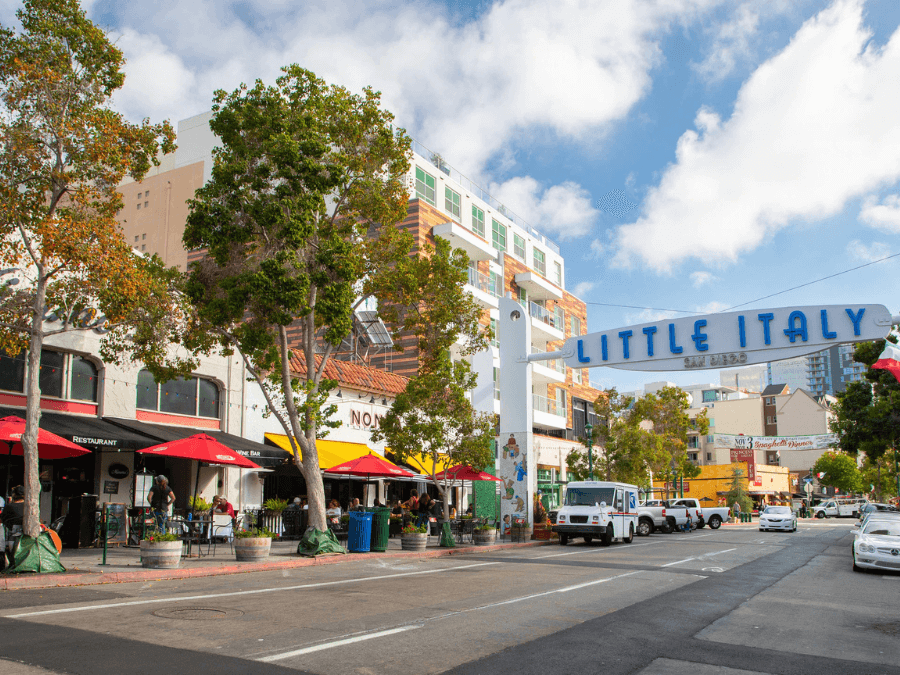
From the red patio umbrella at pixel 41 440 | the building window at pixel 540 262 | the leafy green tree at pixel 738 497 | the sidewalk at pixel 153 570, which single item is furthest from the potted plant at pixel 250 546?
the leafy green tree at pixel 738 497

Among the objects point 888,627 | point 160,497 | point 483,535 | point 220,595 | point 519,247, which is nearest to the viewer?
point 888,627

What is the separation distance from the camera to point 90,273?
44.9 ft

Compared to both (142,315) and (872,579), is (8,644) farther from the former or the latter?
(872,579)

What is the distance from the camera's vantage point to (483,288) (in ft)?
141

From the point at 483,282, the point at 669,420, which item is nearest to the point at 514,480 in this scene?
the point at 483,282

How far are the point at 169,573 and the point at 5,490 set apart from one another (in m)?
7.91

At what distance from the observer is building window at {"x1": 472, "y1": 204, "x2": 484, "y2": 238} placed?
46209mm

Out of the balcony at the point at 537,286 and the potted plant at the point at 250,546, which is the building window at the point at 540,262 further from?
the potted plant at the point at 250,546

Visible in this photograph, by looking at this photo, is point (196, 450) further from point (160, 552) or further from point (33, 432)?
point (33, 432)

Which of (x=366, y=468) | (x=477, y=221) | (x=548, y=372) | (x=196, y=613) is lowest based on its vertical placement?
(x=196, y=613)

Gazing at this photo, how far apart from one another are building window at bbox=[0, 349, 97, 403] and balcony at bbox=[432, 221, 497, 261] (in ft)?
68.8

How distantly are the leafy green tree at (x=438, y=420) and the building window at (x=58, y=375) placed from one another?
29.6 feet

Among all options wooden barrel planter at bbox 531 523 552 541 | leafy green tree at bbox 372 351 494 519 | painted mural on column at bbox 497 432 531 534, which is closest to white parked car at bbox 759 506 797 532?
wooden barrel planter at bbox 531 523 552 541

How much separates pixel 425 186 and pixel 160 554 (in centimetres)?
3104
